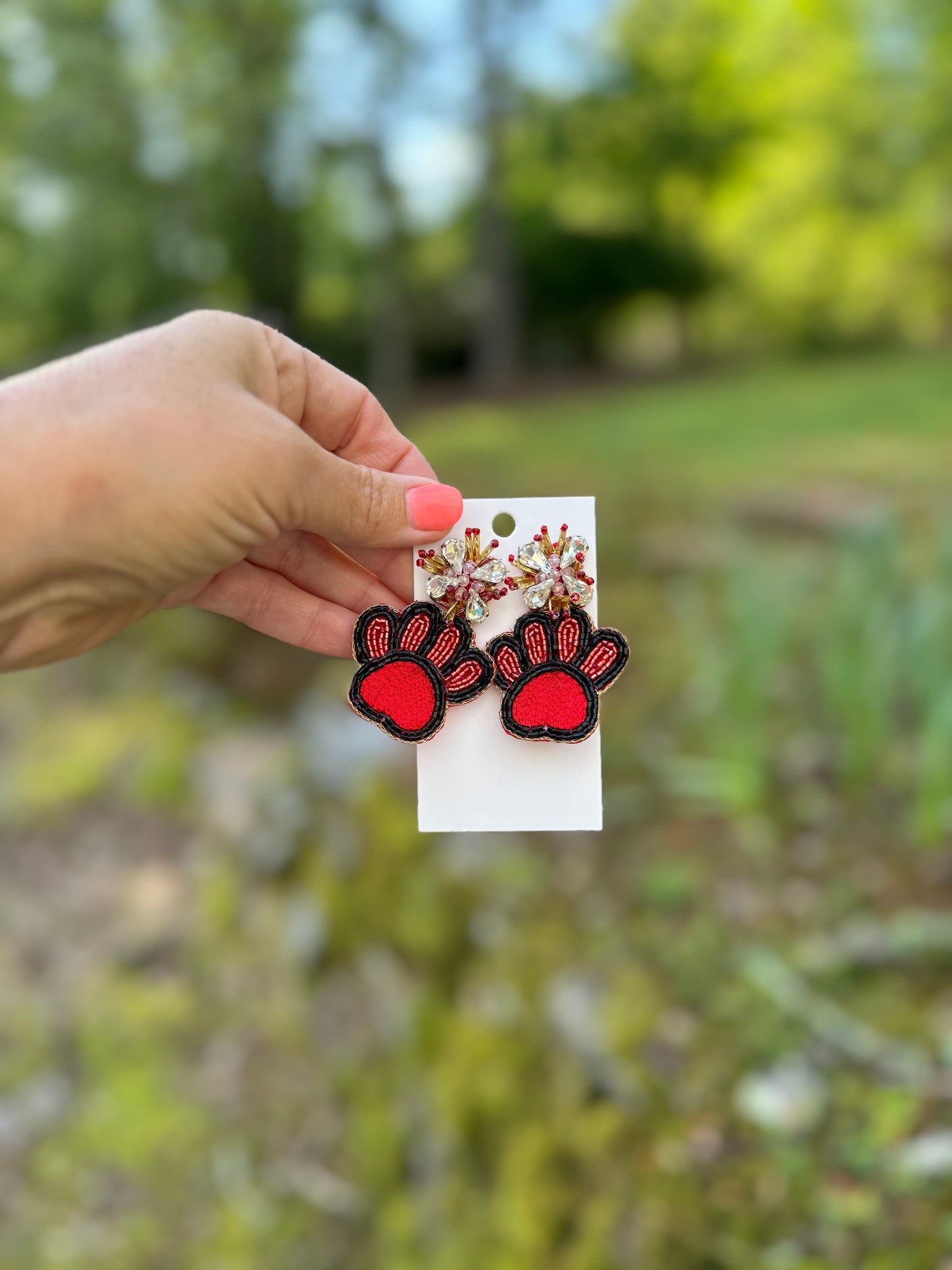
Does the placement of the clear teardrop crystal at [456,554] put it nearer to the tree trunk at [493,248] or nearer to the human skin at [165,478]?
the human skin at [165,478]

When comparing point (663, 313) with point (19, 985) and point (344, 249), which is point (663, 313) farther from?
point (19, 985)

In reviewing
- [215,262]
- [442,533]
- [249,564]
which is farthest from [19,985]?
[215,262]

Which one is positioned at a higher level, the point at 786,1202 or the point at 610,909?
the point at 610,909

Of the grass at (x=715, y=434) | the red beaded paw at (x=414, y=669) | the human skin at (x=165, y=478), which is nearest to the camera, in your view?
the human skin at (x=165, y=478)

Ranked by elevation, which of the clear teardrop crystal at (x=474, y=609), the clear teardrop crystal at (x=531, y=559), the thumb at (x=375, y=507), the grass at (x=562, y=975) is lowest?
the grass at (x=562, y=975)

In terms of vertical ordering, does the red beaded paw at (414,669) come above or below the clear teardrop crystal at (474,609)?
below

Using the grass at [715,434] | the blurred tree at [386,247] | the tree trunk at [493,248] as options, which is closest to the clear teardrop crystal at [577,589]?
the grass at [715,434]

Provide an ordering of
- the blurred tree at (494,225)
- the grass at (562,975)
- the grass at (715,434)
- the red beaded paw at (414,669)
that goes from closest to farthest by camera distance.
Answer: the red beaded paw at (414,669) < the grass at (562,975) < the grass at (715,434) < the blurred tree at (494,225)
